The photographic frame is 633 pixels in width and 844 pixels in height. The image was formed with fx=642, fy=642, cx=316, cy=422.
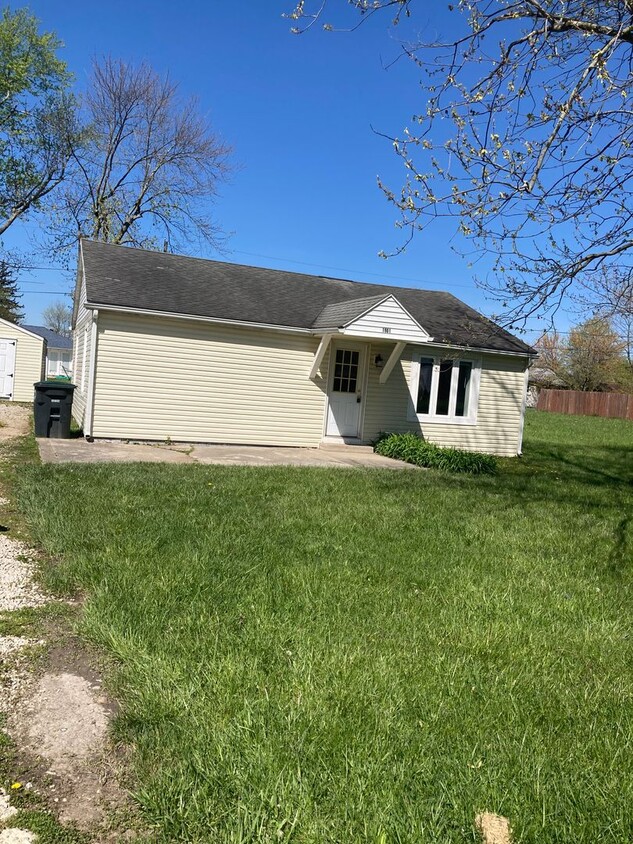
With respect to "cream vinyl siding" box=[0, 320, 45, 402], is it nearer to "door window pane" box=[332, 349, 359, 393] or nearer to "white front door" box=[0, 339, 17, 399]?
"white front door" box=[0, 339, 17, 399]

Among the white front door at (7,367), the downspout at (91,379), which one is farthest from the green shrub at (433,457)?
the white front door at (7,367)

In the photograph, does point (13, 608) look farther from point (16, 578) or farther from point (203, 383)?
point (203, 383)

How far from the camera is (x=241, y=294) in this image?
1474 cm

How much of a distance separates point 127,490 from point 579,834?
6.19 meters

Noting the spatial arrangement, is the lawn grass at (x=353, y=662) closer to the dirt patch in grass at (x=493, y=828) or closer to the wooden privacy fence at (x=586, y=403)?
the dirt patch in grass at (x=493, y=828)

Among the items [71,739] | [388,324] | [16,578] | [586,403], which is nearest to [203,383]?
[388,324]

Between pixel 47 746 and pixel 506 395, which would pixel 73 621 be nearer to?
pixel 47 746

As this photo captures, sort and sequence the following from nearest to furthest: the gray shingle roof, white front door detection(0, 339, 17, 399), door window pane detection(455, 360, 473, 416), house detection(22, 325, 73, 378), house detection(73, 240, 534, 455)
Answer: house detection(73, 240, 534, 455) < the gray shingle roof < door window pane detection(455, 360, 473, 416) < white front door detection(0, 339, 17, 399) < house detection(22, 325, 73, 378)

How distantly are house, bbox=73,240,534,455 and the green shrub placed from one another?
132 cm

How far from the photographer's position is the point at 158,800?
7.84 ft

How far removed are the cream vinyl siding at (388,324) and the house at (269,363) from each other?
0.09ft

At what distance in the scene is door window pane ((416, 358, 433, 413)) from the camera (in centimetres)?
1530

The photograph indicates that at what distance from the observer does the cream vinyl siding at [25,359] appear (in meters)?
25.3

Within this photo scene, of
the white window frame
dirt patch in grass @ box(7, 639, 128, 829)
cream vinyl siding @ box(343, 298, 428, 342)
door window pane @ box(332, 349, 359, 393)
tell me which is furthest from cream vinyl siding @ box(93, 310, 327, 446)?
dirt patch in grass @ box(7, 639, 128, 829)
